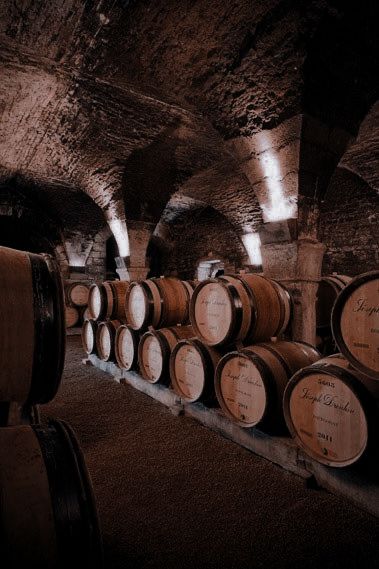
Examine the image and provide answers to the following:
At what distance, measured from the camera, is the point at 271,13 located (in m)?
3.19

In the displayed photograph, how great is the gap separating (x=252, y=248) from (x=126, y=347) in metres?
5.44

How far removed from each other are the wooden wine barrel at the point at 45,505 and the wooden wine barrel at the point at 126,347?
3622 mm

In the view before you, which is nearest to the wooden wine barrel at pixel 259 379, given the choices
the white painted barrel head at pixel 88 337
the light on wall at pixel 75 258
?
the white painted barrel head at pixel 88 337

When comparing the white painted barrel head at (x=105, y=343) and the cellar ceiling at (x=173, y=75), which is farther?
the white painted barrel head at (x=105, y=343)

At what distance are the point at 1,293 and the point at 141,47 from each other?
11.6ft

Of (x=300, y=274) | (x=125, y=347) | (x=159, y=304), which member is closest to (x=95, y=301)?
(x=125, y=347)

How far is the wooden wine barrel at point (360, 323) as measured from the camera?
2.00 metres

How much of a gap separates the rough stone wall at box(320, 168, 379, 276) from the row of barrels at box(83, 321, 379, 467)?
5436 millimetres

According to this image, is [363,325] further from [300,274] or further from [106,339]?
[106,339]

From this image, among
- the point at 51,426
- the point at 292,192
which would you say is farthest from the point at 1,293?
the point at 292,192

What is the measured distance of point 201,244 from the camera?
11.7 meters

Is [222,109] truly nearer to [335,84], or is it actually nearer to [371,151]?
[335,84]

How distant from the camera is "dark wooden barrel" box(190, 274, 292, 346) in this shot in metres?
3.15

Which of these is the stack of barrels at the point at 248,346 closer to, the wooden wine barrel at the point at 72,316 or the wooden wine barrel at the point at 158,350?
the wooden wine barrel at the point at 158,350
